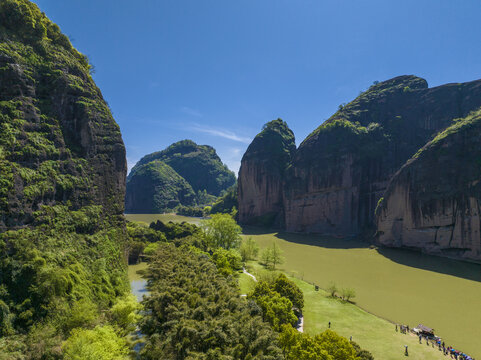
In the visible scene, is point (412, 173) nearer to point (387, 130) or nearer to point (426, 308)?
point (387, 130)

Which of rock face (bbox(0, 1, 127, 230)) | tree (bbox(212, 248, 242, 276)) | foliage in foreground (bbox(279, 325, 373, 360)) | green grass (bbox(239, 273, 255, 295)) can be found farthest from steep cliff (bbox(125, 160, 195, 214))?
foliage in foreground (bbox(279, 325, 373, 360))

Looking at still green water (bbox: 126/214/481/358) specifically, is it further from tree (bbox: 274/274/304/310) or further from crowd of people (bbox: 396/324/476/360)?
tree (bbox: 274/274/304/310)

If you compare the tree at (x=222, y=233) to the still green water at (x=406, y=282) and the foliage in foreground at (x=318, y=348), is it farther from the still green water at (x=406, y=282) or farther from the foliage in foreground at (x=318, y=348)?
the foliage in foreground at (x=318, y=348)

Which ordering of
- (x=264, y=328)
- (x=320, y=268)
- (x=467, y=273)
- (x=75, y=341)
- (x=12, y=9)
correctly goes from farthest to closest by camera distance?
(x=320, y=268), (x=467, y=273), (x=12, y=9), (x=264, y=328), (x=75, y=341)

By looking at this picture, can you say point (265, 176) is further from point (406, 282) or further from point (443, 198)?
point (406, 282)

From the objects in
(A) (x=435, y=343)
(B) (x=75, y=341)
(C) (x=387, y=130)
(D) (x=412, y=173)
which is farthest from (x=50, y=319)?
(C) (x=387, y=130)

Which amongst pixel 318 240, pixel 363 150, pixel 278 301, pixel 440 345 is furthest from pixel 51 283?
pixel 363 150

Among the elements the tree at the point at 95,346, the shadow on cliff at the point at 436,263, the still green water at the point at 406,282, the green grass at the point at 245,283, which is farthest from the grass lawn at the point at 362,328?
the shadow on cliff at the point at 436,263
